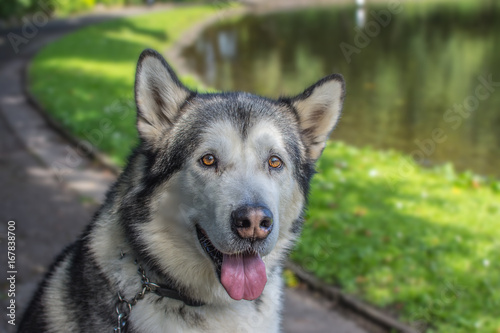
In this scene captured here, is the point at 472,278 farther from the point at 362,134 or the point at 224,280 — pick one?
the point at 362,134

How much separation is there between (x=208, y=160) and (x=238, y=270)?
0.66 m

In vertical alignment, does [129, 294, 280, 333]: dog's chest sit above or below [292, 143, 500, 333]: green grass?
below

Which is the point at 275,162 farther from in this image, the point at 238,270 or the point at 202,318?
the point at 202,318

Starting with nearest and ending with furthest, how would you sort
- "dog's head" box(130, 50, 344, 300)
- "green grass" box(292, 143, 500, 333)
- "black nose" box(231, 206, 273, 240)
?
"black nose" box(231, 206, 273, 240)
"dog's head" box(130, 50, 344, 300)
"green grass" box(292, 143, 500, 333)

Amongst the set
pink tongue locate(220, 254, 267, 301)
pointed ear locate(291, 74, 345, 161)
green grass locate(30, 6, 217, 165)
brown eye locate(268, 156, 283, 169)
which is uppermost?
pointed ear locate(291, 74, 345, 161)

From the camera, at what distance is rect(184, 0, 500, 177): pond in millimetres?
11648

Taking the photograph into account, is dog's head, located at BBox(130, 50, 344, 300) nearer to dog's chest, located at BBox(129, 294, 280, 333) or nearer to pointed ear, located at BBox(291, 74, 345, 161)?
pointed ear, located at BBox(291, 74, 345, 161)

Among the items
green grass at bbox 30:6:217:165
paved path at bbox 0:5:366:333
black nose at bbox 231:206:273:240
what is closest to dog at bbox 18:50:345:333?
black nose at bbox 231:206:273:240

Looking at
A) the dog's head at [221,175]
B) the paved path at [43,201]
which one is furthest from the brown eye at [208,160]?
the paved path at [43,201]

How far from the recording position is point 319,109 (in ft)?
11.5

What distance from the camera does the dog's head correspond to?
281 centimetres

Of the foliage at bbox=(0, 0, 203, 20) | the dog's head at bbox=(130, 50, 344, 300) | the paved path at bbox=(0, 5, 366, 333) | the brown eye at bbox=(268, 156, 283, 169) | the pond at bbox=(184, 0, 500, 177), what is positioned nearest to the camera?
the dog's head at bbox=(130, 50, 344, 300)

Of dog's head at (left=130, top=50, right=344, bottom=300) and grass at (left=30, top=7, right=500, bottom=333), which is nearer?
dog's head at (left=130, top=50, right=344, bottom=300)

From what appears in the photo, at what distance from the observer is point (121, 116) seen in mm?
10609
